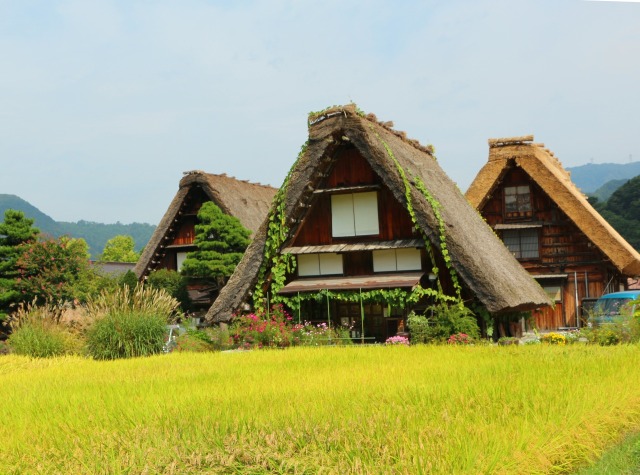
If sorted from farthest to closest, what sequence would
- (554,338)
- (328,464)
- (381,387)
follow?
(554,338) < (381,387) < (328,464)

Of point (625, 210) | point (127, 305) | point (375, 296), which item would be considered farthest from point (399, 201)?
point (625, 210)

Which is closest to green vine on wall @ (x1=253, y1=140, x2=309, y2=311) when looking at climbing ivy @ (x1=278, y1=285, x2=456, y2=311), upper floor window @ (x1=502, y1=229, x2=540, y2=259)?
climbing ivy @ (x1=278, y1=285, x2=456, y2=311)

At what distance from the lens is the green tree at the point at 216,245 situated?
3139 centimetres

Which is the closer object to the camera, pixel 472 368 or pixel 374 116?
pixel 472 368

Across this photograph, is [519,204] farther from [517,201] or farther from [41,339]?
[41,339]

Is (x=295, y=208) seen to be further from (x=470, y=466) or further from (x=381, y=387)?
(x=470, y=466)

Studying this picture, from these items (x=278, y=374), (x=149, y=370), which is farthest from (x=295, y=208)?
(x=278, y=374)

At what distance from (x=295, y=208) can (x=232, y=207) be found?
49.5 ft

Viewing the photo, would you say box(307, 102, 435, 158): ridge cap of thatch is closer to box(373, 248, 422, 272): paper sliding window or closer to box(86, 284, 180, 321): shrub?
box(373, 248, 422, 272): paper sliding window

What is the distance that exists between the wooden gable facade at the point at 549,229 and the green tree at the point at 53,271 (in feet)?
47.1

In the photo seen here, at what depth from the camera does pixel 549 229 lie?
29875 mm

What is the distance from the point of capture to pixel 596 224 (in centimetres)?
2822

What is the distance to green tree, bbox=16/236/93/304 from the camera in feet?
94.0

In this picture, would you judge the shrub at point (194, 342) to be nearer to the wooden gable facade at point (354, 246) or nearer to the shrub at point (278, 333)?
the shrub at point (278, 333)
